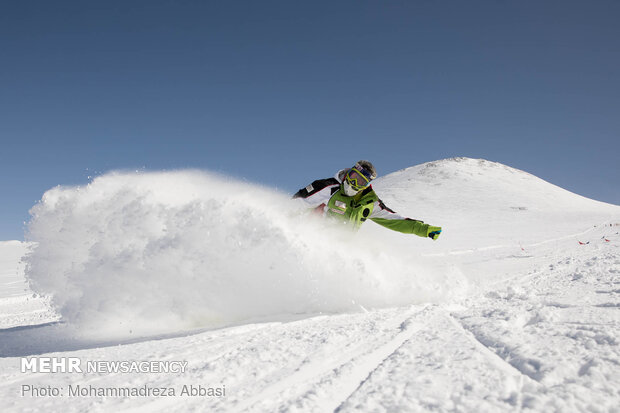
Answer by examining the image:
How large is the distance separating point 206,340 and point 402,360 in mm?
1890

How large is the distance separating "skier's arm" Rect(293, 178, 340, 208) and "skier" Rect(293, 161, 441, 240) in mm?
22

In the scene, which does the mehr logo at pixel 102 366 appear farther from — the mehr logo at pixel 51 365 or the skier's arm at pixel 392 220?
the skier's arm at pixel 392 220

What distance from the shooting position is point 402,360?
2.65m

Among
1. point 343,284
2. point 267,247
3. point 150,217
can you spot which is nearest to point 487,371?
point 343,284

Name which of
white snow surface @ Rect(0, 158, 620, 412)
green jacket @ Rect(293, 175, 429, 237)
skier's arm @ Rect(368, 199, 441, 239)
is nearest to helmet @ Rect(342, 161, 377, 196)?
green jacket @ Rect(293, 175, 429, 237)

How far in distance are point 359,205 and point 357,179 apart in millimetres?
529

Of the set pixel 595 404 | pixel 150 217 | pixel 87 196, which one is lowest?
pixel 595 404

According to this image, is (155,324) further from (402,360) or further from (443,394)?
(443,394)

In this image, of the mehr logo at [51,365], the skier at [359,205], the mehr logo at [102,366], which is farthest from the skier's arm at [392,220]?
the mehr logo at [51,365]

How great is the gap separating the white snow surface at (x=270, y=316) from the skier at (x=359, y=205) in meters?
0.46

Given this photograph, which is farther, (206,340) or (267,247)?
(267,247)

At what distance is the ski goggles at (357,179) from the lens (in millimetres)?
6777

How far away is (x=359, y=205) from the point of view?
276 inches

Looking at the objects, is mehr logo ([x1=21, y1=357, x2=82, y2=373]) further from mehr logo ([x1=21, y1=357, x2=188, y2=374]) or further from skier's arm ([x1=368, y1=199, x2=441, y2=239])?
skier's arm ([x1=368, y1=199, x2=441, y2=239])
